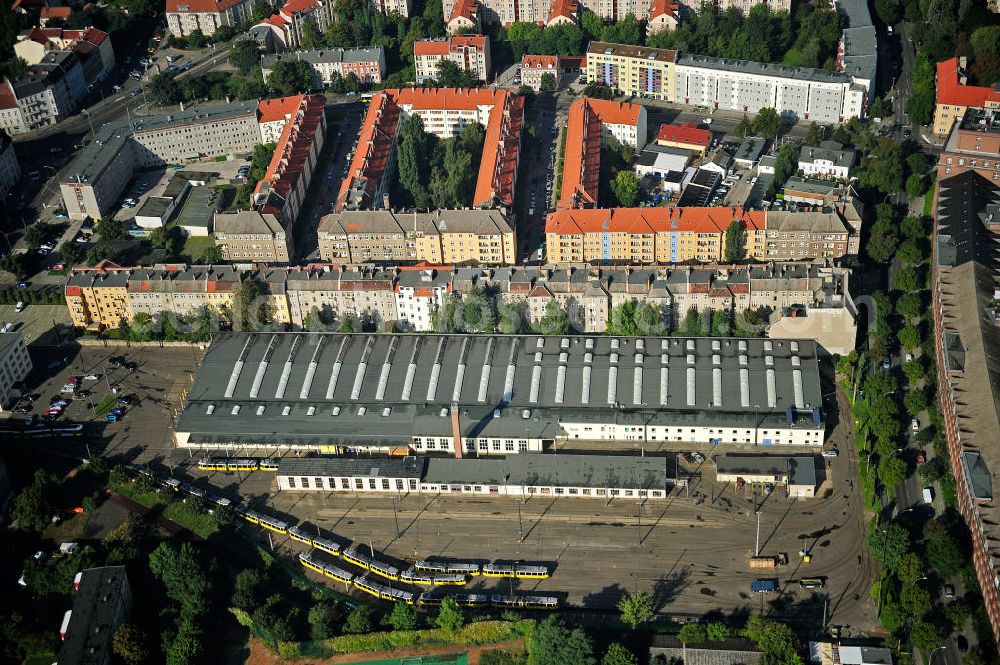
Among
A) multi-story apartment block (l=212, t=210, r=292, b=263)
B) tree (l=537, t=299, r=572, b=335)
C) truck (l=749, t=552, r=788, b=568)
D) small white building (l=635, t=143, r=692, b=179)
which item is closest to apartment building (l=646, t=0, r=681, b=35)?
small white building (l=635, t=143, r=692, b=179)

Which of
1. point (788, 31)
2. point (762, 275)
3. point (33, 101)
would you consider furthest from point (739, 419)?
point (33, 101)

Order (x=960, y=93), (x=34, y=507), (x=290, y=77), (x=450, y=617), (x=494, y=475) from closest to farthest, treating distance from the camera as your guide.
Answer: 1. (x=450, y=617)
2. (x=34, y=507)
3. (x=494, y=475)
4. (x=960, y=93)
5. (x=290, y=77)

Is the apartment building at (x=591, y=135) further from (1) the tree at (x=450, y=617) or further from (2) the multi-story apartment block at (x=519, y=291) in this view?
(1) the tree at (x=450, y=617)

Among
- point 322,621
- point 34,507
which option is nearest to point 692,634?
point 322,621

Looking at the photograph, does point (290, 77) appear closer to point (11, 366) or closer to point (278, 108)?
→ point (278, 108)

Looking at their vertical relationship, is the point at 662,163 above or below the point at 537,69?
below

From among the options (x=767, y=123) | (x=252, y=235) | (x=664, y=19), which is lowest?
(x=252, y=235)
